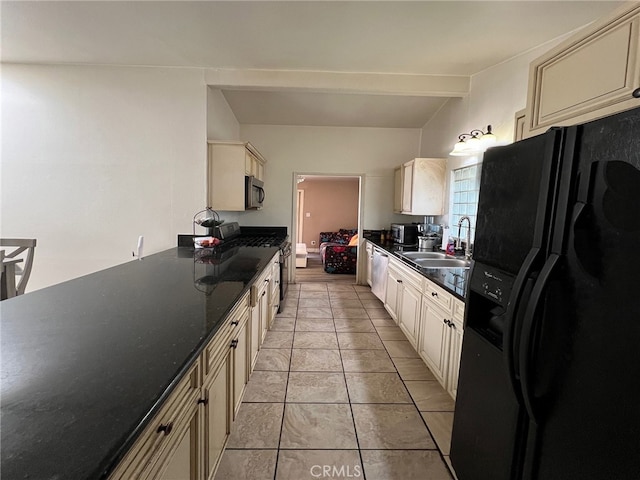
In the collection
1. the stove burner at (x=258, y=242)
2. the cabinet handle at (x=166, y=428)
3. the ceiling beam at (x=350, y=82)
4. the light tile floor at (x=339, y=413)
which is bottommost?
the light tile floor at (x=339, y=413)

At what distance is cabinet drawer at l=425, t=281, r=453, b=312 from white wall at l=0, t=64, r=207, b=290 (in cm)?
247

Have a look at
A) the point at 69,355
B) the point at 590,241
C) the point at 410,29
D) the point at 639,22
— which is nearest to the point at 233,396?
the point at 69,355

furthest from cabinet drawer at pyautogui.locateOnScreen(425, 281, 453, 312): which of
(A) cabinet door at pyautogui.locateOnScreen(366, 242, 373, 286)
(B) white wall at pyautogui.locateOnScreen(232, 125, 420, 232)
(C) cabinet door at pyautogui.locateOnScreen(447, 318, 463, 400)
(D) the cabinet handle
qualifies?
(B) white wall at pyautogui.locateOnScreen(232, 125, 420, 232)

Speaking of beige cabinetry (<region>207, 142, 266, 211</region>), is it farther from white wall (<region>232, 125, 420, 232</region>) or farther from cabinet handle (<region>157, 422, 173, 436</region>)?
cabinet handle (<region>157, 422, 173, 436</region>)

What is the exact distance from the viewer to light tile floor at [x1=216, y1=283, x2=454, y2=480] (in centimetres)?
159

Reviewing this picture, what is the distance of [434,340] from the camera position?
229 centimetres

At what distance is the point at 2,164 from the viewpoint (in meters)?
3.19

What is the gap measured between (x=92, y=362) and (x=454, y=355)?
6.17ft

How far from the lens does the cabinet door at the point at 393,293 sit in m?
3.32

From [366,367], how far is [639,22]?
2.47 meters

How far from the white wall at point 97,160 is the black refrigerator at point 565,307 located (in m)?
3.05

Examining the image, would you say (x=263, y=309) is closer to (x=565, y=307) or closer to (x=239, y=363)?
(x=239, y=363)

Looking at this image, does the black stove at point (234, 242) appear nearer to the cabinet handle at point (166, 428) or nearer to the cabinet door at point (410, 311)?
the cabinet door at point (410, 311)

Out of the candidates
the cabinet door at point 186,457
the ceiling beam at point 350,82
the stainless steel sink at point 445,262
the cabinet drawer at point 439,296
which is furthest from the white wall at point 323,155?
the cabinet door at point 186,457
